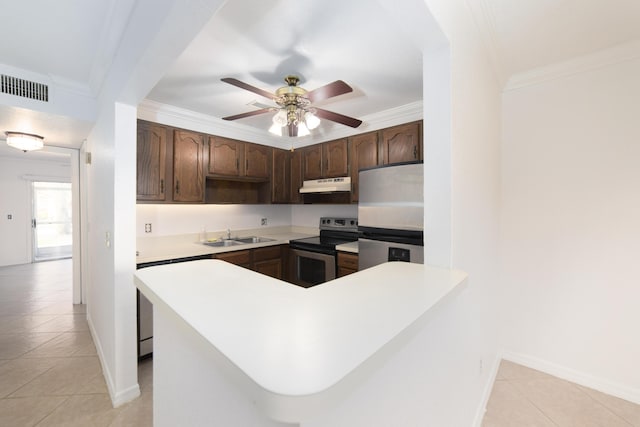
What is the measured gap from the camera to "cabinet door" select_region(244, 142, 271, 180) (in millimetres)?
3363

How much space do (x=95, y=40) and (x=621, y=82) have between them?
349 cm

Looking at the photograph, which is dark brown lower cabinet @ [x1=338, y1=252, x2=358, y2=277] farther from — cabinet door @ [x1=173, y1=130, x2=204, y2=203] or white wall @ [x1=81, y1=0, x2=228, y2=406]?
white wall @ [x1=81, y1=0, x2=228, y2=406]

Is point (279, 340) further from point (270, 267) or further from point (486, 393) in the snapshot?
point (270, 267)

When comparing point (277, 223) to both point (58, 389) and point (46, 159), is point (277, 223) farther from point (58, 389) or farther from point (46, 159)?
point (46, 159)

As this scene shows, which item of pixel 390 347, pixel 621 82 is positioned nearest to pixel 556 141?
pixel 621 82

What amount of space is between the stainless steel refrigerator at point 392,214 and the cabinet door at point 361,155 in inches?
20.5

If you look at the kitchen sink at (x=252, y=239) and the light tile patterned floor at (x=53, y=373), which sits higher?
the kitchen sink at (x=252, y=239)

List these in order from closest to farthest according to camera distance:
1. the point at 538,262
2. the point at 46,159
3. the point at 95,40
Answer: the point at 95,40 < the point at 538,262 < the point at 46,159

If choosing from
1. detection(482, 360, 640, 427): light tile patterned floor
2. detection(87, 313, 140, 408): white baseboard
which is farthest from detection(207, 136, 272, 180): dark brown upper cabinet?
detection(482, 360, 640, 427): light tile patterned floor

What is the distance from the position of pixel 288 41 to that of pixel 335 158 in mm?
A: 1725

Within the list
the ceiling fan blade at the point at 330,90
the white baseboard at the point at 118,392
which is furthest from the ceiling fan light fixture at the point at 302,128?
the white baseboard at the point at 118,392

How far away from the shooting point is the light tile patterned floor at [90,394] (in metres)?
1.68

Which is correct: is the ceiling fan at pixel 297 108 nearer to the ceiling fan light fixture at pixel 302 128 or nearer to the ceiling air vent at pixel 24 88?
the ceiling fan light fixture at pixel 302 128

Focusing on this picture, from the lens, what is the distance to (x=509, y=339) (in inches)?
Answer: 91.7
